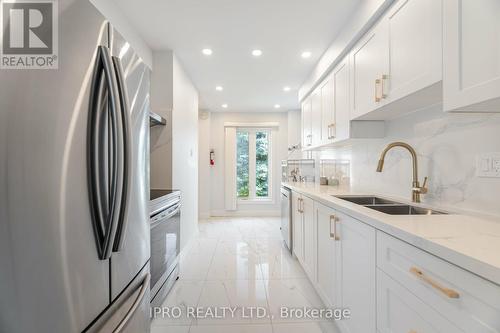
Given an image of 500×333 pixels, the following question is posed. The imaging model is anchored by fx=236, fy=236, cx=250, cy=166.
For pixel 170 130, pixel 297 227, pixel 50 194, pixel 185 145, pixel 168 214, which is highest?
pixel 170 130

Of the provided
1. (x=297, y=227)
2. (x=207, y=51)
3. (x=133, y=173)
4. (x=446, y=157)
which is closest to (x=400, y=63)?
(x=446, y=157)

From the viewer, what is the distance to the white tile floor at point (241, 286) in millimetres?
1781

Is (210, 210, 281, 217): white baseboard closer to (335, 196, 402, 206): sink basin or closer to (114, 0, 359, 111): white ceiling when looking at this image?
(114, 0, 359, 111): white ceiling

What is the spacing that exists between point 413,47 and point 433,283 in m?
1.27

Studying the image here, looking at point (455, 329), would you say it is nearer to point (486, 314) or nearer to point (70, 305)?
point (486, 314)

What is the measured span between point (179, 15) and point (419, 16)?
188 cm

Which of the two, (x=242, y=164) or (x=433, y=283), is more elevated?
(x=242, y=164)

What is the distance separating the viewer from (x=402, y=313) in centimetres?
96

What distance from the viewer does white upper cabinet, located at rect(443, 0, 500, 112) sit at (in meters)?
0.91

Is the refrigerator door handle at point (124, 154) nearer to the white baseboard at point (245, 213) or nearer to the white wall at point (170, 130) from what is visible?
the white wall at point (170, 130)

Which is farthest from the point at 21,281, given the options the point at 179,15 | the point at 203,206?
the point at 203,206

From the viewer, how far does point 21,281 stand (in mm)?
599

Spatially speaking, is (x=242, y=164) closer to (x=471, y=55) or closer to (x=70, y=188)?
(x=471, y=55)

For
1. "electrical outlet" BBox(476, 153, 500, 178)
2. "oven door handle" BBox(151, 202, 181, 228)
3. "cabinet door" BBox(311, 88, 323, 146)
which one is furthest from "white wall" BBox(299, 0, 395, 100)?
"oven door handle" BBox(151, 202, 181, 228)
